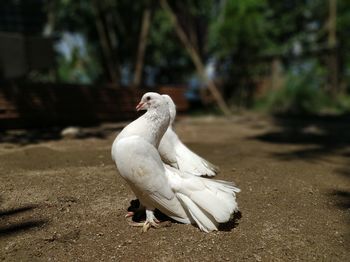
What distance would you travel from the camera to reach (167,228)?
3.45 meters

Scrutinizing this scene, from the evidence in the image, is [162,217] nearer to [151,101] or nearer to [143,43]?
[151,101]

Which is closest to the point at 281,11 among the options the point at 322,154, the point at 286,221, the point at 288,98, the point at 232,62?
the point at 232,62

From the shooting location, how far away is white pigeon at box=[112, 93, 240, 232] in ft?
10.4

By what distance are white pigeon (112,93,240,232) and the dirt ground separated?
212 millimetres

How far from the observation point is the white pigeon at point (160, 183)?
10.4 ft

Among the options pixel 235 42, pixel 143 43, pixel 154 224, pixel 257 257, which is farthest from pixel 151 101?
pixel 235 42

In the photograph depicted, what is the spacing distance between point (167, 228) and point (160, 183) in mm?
525

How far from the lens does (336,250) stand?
10.2ft

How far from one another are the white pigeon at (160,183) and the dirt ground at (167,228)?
21cm

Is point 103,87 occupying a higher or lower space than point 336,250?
higher

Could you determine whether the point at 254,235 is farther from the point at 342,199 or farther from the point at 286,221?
the point at 342,199

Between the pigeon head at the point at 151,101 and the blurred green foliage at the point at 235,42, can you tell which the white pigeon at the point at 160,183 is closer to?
the pigeon head at the point at 151,101

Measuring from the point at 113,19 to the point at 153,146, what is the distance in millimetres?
17699

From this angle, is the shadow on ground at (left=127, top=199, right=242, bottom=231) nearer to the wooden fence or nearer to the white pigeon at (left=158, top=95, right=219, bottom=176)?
the white pigeon at (left=158, top=95, right=219, bottom=176)
